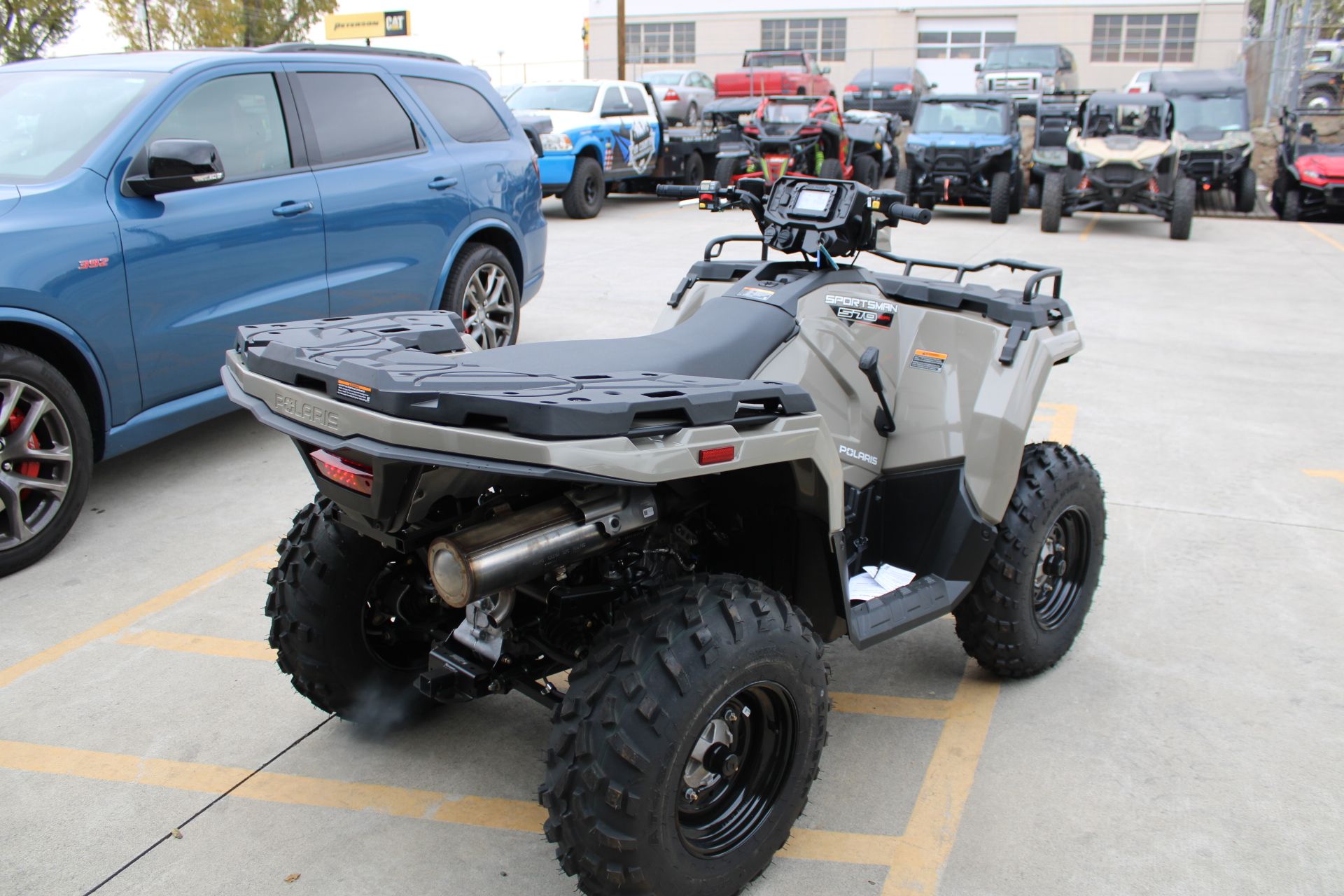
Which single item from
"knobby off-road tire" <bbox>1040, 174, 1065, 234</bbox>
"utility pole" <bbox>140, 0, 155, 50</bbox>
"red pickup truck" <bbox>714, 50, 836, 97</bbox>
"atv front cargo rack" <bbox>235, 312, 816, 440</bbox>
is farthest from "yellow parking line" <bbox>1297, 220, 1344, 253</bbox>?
"utility pole" <bbox>140, 0, 155, 50</bbox>

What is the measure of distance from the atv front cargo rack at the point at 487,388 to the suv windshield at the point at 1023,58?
30.3m

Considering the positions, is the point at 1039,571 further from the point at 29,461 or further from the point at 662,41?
the point at 662,41

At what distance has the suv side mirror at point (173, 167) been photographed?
459cm

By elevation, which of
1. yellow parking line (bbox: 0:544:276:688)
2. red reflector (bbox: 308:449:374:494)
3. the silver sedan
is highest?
the silver sedan

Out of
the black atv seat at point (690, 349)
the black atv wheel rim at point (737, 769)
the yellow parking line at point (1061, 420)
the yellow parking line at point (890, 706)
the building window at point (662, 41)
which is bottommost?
the yellow parking line at point (890, 706)

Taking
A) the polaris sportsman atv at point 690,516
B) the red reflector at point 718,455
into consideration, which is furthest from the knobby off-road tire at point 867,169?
the red reflector at point 718,455

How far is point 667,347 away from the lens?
282 cm

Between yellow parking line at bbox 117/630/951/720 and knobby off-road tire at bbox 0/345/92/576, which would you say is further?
knobby off-road tire at bbox 0/345/92/576

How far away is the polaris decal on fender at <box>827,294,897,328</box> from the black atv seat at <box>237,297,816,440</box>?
224 mm

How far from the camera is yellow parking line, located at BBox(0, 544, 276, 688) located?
365 cm

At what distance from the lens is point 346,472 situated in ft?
7.83

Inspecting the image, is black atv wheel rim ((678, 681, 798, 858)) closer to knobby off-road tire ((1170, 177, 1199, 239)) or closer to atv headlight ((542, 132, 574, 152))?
knobby off-road tire ((1170, 177, 1199, 239))

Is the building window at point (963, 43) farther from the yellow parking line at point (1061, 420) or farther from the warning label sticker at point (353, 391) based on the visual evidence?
the warning label sticker at point (353, 391)

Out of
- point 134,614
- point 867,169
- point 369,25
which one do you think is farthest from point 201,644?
point 369,25
